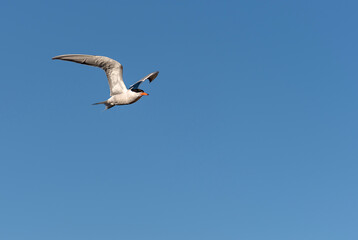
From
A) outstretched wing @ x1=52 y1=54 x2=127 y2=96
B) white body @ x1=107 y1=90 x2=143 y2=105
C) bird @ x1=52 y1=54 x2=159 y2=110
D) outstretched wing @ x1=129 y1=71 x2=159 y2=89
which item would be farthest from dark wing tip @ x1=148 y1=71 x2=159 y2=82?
white body @ x1=107 y1=90 x2=143 y2=105

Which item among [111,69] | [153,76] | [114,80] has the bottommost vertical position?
Answer: [114,80]

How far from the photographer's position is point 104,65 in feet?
144

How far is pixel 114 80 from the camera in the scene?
145ft

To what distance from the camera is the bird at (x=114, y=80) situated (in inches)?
1651

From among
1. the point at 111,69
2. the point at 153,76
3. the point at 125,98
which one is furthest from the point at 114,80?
the point at 153,76

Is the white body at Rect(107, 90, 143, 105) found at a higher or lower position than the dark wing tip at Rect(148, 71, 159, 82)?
lower

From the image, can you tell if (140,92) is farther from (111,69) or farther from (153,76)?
(153,76)

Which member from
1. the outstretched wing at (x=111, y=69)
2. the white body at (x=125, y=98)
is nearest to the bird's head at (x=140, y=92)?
the white body at (x=125, y=98)

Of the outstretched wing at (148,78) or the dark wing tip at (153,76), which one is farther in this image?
the dark wing tip at (153,76)

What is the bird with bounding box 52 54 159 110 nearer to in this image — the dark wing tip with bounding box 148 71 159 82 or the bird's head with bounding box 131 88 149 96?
the bird's head with bounding box 131 88 149 96

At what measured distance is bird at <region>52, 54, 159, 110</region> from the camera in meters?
41.9

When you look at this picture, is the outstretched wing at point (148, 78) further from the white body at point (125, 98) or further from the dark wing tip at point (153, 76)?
the white body at point (125, 98)

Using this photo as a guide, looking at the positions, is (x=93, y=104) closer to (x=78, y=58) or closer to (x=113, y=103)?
(x=113, y=103)

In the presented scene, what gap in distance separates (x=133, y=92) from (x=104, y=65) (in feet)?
14.3
